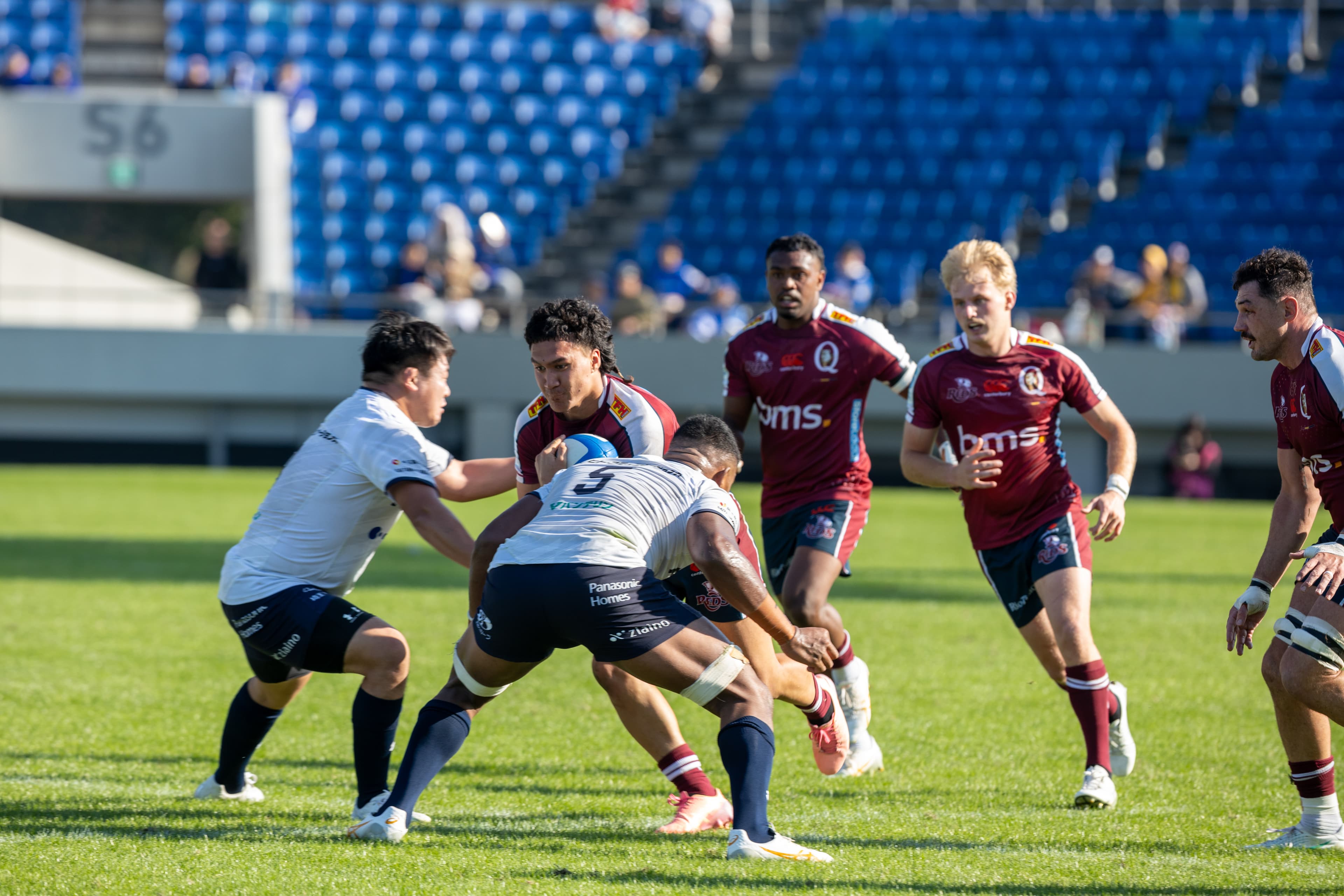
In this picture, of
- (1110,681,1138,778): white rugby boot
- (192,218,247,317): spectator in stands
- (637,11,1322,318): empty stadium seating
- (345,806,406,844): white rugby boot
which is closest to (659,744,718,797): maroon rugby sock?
(345,806,406,844): white rugby boot

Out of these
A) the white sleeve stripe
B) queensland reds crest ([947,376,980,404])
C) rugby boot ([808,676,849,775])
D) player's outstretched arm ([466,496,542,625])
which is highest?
the white sleeve stripe

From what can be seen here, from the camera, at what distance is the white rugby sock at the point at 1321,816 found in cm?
521

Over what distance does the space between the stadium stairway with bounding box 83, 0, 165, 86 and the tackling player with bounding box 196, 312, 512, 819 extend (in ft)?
84.3

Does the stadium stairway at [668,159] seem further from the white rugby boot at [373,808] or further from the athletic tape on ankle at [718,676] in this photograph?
the athletic tape on ankle at [718,676]

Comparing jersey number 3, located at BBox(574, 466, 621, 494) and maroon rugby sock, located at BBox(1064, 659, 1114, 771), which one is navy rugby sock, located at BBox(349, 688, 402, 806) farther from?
maroon rugby sock, located at BBox(1064, 659, 1114, 771)

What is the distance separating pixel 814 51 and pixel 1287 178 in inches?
358

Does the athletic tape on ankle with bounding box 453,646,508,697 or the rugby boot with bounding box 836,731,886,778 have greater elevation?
the athletic tape on ankle with bounding box 453,646,508,697

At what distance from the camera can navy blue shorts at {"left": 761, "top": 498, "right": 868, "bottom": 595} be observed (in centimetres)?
690

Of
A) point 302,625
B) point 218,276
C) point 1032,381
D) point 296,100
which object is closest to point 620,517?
point 302,625

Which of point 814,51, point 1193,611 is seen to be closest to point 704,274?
point 814,51

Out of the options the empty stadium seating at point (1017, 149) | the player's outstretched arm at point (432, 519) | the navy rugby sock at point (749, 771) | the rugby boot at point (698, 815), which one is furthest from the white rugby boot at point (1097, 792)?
the empty stadium seating at point (1017, 149)

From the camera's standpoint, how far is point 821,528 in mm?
6918

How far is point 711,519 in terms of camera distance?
15.6ft

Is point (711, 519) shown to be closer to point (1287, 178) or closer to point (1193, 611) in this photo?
point (1193, 611)
